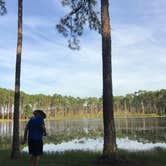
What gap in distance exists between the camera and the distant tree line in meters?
131

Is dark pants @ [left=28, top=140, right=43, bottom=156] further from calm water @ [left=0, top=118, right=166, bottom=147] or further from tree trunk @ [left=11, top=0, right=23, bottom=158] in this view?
calm water @ [left=0, top=118, right=166, bottom=147]

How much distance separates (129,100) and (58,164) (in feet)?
523

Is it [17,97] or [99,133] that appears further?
[99,133]

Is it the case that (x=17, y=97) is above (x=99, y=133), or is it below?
above

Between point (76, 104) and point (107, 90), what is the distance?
548ft

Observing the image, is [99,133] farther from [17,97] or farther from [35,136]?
[35,136]

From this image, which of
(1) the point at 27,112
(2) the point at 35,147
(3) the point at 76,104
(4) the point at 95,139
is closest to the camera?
(2) the point at 35,147

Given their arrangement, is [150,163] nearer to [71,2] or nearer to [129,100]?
[71,2]

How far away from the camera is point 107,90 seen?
42.7ft

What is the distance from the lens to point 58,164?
12.1 meters

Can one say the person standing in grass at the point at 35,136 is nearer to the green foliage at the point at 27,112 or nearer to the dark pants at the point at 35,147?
the dark pants at the point at 35,147

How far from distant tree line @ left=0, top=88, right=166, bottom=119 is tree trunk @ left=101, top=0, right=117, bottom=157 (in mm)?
116048

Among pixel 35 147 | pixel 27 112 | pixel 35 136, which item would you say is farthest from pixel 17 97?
pixel 27 112

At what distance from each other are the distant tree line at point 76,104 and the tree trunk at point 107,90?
11605 centimetres
